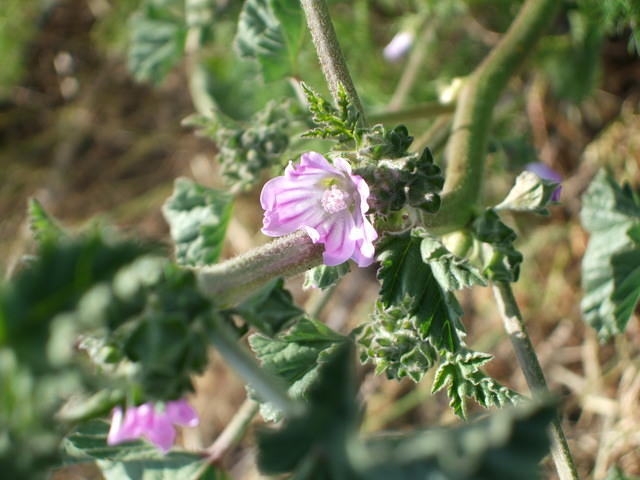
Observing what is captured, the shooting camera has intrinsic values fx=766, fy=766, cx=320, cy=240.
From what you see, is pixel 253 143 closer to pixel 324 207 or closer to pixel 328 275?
pixel 324 207

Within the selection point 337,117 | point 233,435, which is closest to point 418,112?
point 337,117

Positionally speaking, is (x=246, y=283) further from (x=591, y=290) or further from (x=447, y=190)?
(x=591, y=290)

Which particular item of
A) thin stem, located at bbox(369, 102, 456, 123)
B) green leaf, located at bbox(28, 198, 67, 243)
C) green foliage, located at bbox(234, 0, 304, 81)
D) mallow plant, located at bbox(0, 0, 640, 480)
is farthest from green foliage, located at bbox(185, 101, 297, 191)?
green leaf, located at bbox(28, 198, 67, 243)

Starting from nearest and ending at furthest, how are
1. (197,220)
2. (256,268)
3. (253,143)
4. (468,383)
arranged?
(256,268)
(468,383)
(253,143)
(197,220)

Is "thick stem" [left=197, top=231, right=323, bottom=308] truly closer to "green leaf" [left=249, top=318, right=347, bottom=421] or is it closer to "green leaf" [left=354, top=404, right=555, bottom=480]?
"green leaf" [left=249, top=318, right=347, bottom=421]

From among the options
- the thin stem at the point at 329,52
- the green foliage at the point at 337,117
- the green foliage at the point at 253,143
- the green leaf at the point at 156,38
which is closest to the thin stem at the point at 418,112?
the green foliage at the point at 253,143

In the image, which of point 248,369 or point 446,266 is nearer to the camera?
point 248,369
